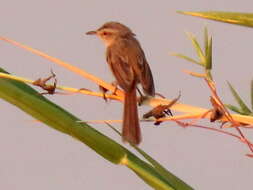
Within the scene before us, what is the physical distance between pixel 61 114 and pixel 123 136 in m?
0.40

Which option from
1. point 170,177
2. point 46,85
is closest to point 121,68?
point 46,85

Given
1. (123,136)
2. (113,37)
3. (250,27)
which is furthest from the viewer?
(113,37)

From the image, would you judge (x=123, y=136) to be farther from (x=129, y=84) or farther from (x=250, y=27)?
(x=250, y=27)

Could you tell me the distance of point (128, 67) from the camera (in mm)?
2479

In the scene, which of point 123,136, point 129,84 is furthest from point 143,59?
point 123,136

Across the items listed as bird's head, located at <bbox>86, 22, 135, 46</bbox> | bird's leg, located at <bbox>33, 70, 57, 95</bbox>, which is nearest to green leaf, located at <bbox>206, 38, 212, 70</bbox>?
bird's leg, located at <bbox>33, 70, 57, 95</bbox>

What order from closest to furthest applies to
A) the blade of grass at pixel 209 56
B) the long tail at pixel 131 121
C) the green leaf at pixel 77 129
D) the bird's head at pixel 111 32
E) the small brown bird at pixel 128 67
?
the blade of grass at pixel 209 56, the green leaf at pixel 77 129, the long tail at pixel 131 121, the small brown bird at pixel 128 67, the bird's head at pixel 111 32

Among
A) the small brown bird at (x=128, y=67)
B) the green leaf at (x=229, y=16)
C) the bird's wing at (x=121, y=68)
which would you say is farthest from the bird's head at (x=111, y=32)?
the green leaf at (x=229, y=16)

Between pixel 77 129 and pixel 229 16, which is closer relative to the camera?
pixel 229 16

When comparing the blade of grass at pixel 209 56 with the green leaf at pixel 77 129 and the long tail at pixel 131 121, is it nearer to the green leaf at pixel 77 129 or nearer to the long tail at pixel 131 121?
the green leaf at pixel 77 129

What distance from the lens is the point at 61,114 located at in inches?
53.7

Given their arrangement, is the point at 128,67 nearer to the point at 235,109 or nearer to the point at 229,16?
the point at 235,109

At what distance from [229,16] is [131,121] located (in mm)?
823

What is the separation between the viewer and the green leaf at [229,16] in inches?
42.2
